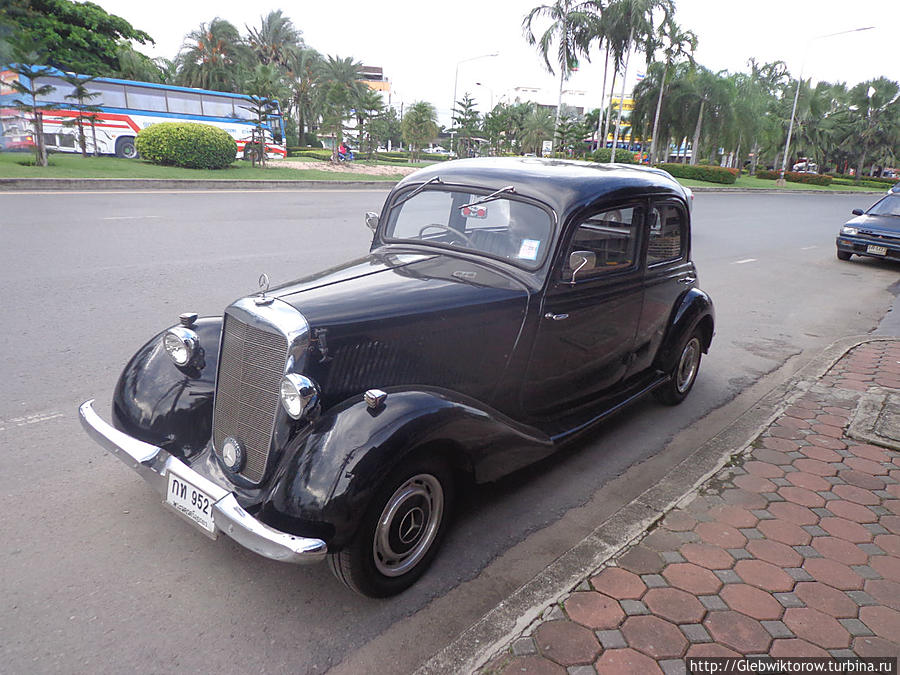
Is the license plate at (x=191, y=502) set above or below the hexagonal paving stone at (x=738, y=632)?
above

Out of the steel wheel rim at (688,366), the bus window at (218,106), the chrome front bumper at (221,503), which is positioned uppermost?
the bus window at (218,106)

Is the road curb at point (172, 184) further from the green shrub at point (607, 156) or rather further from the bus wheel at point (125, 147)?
the green shrub at point (607, 156)

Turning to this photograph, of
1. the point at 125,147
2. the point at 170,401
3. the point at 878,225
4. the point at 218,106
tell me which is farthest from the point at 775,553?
the point at 218,106

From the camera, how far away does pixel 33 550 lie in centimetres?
269

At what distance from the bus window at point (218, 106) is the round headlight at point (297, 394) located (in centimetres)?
2788

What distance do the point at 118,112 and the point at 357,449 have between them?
27.0m

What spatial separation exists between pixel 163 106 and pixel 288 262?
21.5 meters

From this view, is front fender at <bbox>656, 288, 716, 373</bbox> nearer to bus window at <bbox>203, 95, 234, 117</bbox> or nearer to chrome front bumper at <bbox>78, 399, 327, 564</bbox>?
chrome front bumper at <bbox>78, 399, 327, 564</bbox>

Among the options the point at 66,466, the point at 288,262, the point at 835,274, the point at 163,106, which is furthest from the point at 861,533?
the point at 163,106

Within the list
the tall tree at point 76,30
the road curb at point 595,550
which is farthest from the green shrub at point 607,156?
the road curb at point 595,550

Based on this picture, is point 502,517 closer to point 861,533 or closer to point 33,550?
point 861,533

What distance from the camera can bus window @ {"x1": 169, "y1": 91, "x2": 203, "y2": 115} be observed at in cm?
2563

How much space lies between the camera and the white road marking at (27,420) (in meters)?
3.69

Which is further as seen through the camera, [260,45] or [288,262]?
[260,45]
